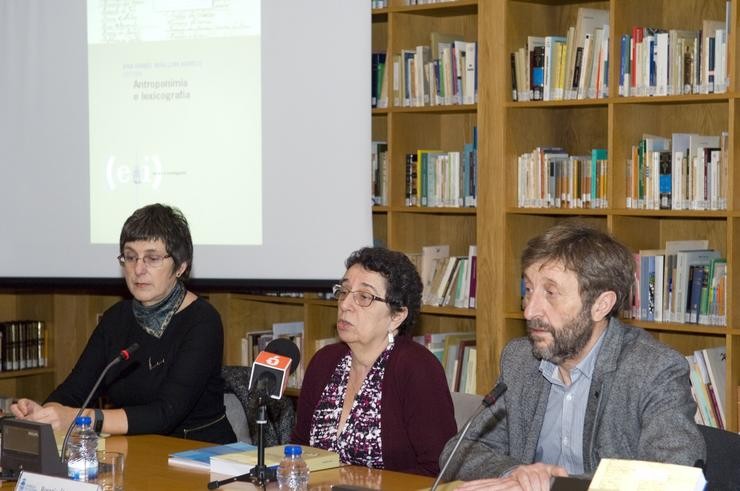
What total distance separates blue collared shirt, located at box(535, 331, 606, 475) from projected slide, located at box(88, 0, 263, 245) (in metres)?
2.08

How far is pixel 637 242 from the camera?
464cm

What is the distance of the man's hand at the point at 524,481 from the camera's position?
8.30ft

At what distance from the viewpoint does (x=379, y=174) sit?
17.6 ft

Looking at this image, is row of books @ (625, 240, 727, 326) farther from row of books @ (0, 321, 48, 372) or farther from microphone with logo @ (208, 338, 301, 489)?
row of books @ (0, 321, 48, 372)

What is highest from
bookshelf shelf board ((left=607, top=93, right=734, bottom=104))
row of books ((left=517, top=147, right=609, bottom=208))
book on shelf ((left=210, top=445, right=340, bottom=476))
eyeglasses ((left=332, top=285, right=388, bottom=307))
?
bookshelf shelf board ((left=607, top=93, right=734, bottom=104))

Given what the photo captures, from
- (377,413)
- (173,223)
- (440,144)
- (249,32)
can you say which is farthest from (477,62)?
(377,413)

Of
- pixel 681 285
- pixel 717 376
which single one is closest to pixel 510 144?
pixel 681 285

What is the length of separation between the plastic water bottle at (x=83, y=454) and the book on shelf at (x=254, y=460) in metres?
0.30

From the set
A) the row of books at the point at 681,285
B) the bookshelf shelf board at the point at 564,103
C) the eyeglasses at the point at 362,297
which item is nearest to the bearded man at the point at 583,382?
the eyeglasses at the point at 362,297

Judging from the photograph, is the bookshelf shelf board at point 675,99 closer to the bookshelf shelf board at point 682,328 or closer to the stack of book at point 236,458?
the bookshelf shelf board at point 682,328

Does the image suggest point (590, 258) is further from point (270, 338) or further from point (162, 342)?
point (270, 338)

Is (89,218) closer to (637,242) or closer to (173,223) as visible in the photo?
(173,223)

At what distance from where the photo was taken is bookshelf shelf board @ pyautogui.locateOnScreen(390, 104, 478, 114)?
5014 mm

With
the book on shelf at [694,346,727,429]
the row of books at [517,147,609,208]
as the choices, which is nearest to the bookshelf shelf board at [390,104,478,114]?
the row of books at [517,147,609,208]
